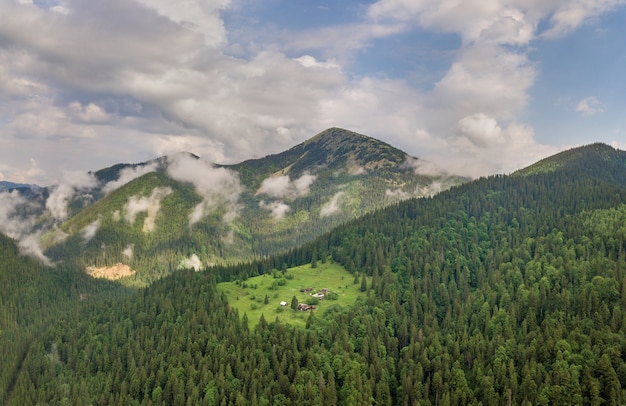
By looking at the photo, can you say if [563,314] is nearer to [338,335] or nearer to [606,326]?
[606,326]

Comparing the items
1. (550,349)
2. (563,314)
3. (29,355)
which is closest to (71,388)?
(29,355)

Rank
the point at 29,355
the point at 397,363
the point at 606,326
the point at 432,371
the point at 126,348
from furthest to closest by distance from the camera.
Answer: the point at 29,355 → the point at 126,348 → the point at 397,363 → the point at 432,371 → the point at 606,326

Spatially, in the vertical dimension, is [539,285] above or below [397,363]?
above

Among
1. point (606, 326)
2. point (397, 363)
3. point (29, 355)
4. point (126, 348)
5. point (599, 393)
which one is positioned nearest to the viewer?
point (599, 393)

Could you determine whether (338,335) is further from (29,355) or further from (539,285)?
(29,355)

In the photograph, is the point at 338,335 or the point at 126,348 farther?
the point at 126,348

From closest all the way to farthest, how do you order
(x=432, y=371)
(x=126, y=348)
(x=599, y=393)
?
1. (x=599, y=393)
2. (x=432, y=371)
3. (x=126, y=348)

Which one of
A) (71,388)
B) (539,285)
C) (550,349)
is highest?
(539,285)

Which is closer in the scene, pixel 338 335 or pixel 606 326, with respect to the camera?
pixel 606 326

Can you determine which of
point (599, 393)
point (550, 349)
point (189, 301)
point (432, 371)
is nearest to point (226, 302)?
point (189, 301)
